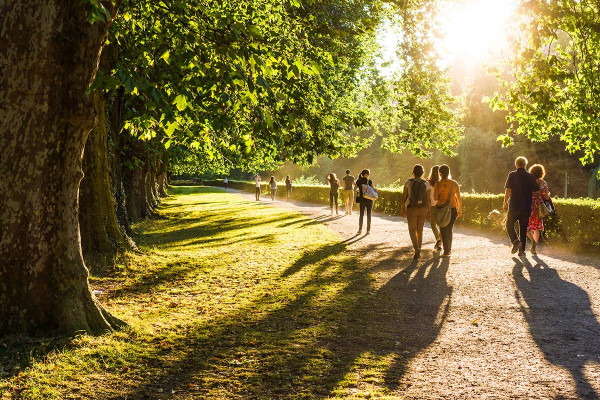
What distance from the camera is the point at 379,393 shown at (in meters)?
3.92

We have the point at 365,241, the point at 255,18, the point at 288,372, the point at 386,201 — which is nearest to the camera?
the point at 288,372

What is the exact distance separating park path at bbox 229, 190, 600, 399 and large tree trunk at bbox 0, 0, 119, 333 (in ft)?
10.2

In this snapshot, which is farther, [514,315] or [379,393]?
[514,315]

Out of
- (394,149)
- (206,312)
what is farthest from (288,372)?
(394,149)

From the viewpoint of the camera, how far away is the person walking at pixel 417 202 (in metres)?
10.2

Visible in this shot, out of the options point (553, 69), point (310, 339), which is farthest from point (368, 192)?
point (310, 339)

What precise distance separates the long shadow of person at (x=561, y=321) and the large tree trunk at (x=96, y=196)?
700 centimetres

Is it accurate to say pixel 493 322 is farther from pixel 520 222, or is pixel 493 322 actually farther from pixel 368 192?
pixel 368 192

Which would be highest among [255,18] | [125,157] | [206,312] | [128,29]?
[255,18]

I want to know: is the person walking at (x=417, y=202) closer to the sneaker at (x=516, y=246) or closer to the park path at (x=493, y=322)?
the park path at (x=493, y=322)

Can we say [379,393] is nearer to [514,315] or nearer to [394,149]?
[514,315]

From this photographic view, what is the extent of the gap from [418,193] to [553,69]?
3.62 metres

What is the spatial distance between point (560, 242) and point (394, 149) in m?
5.20

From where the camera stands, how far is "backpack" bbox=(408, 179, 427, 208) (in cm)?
1023
